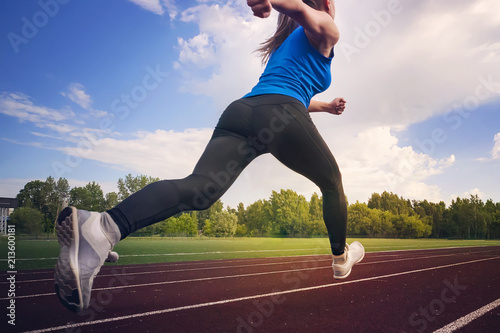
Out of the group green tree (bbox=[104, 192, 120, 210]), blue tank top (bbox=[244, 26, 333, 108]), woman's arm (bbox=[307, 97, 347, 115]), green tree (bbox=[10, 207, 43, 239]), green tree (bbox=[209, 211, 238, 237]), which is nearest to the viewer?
blue tank top (bbox=[244, 26, 333, 108])

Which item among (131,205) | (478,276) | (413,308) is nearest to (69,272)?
(131,205)

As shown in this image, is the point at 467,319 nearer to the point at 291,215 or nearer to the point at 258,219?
the point at 291,215

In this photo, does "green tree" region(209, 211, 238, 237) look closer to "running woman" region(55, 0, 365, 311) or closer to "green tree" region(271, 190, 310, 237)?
"green tree" region(271, 190, 310, 237)

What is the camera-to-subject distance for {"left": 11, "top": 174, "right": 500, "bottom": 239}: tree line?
5422 centimetres

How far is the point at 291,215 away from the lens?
58.9 m

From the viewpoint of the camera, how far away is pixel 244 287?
241 inches

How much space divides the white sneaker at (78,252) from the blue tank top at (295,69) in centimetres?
98

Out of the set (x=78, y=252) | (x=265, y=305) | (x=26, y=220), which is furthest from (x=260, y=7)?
(x=26, y=220)

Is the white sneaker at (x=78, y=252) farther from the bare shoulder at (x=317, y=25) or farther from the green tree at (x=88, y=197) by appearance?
the green tree at (x=88, y=197)

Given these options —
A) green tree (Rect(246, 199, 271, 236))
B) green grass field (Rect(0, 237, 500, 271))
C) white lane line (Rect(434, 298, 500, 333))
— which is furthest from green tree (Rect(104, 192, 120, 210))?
white lane line (Rect(434, 298, 500, 333))

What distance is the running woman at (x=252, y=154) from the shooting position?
4.75ft

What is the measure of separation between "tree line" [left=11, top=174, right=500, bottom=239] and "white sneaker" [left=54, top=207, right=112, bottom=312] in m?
48.2

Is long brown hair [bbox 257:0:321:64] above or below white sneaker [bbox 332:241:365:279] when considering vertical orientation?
above

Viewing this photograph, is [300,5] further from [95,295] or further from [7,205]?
[7,205]
